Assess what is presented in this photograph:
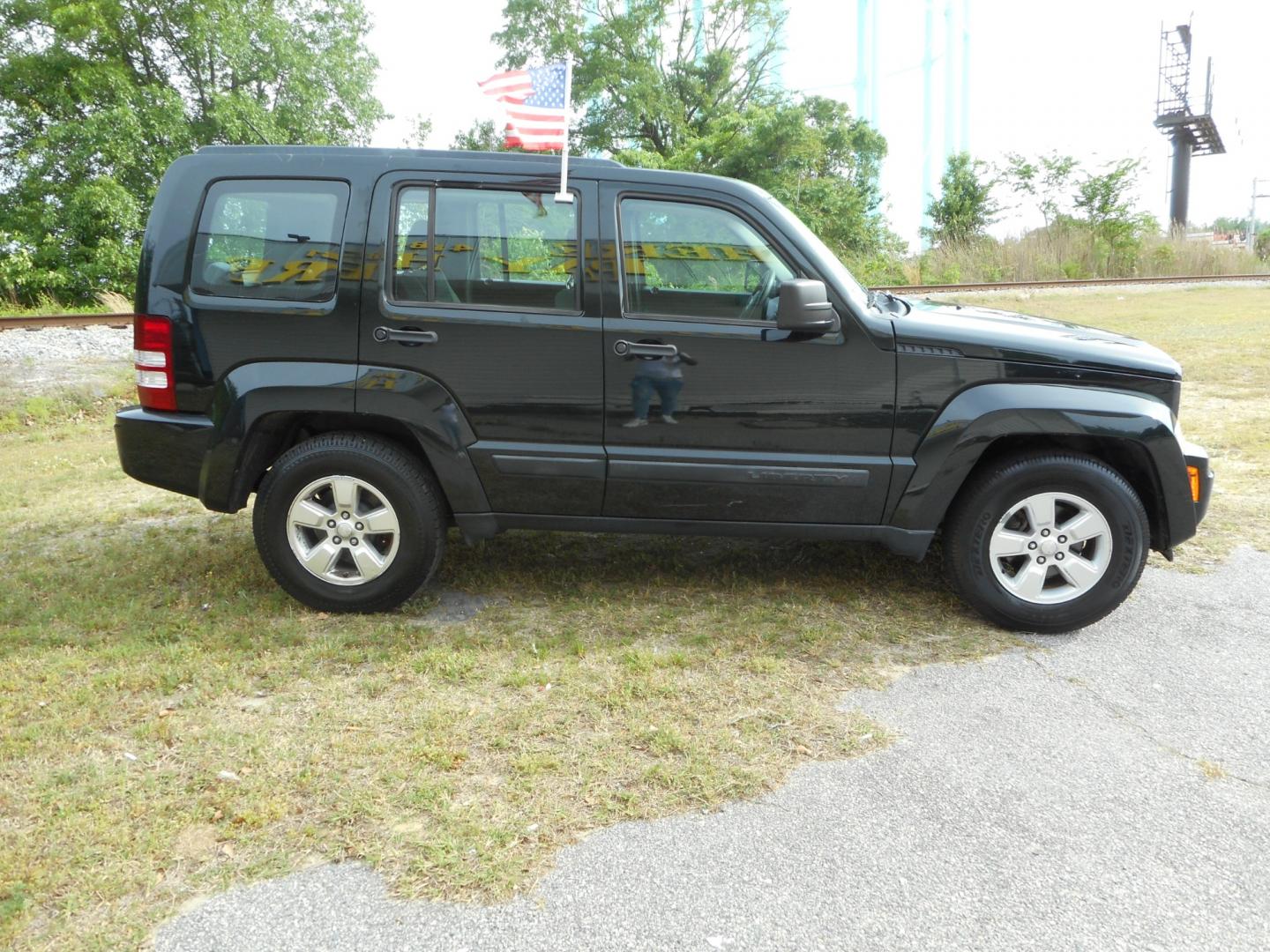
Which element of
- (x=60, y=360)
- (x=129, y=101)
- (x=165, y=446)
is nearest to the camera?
(x=165, y=446)

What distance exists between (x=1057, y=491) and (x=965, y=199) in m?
24.5

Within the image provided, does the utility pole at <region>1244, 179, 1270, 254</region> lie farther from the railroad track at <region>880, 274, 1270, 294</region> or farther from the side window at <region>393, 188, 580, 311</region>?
the side window at <region>393, 188, 580, 311</region>

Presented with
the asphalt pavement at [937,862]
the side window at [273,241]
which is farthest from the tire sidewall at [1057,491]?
the side window at [273,241]

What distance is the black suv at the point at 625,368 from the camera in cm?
412

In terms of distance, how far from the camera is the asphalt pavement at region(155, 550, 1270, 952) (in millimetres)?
2365

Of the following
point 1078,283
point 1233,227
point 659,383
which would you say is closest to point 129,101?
point 1078,283

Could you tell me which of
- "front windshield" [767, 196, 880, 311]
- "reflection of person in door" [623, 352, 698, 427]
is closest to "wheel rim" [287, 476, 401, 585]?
"reflection of person in door" [623, 352, 698, 427]

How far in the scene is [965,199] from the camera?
26.4 meters

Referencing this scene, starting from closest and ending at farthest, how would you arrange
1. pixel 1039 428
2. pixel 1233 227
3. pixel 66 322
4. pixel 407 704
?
pixel 407 704
pixel 1039 428
pixel 66 322
pixel 1233 227

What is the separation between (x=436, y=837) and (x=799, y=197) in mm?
29151

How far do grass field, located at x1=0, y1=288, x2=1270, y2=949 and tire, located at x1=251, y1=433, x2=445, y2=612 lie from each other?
16 cm

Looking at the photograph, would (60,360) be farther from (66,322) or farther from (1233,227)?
(1233,227)

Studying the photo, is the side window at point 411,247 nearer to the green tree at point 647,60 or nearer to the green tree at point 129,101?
the green tree at point 129,101

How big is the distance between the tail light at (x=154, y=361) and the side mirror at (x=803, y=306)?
257 cm
